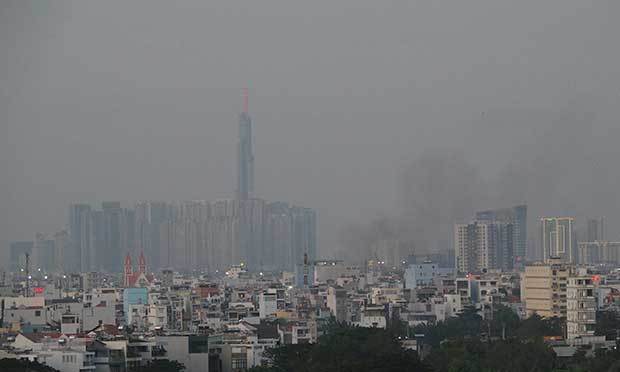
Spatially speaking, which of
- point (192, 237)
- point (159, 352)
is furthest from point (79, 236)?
point (159, 352)

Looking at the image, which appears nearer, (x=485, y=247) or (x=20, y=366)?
(x=20, y=366)

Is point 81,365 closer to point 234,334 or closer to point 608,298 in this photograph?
point 234,334

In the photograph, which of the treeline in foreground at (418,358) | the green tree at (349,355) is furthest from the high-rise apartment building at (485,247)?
the green tree at (349,355)

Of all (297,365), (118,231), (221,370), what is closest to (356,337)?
(221,370)

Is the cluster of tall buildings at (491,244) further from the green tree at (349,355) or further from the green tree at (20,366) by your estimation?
the green tree at (20,366)

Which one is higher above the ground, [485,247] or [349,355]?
[485,247]

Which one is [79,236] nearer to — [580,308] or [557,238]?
[557,238]

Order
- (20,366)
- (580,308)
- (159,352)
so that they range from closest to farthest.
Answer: (20,366) → (159,352) → (580,308)
